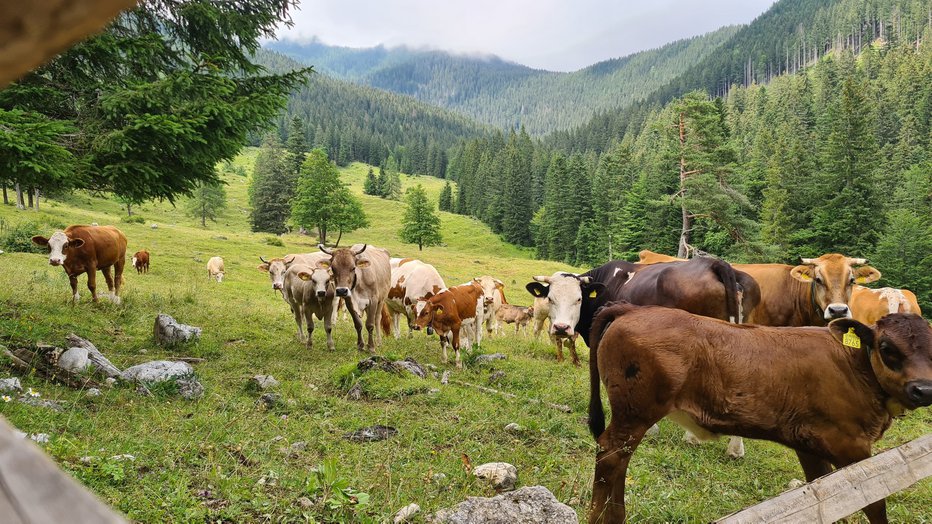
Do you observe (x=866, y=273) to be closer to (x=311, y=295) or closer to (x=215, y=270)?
(x=311, y=295)

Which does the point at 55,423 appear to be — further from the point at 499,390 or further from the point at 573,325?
the point at 573,325

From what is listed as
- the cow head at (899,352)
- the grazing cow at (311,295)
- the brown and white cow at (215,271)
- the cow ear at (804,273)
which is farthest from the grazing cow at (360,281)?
the brown and white cow at (215,271)

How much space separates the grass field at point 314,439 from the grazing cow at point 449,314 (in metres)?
0.65

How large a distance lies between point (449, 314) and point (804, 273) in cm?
697

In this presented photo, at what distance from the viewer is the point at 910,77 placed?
9231 cm

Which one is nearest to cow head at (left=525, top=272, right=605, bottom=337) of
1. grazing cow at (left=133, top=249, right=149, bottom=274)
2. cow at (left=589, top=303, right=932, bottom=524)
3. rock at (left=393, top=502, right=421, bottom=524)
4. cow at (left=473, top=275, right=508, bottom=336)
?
cow at (left=589, top=303, right=932, bottom=524)

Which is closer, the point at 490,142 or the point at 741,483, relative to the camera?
the point at 741,483

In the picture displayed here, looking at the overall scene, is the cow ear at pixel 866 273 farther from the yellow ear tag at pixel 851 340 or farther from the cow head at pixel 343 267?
the cow head at pixel 343 267

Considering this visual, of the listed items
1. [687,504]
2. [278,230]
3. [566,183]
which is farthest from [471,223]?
[687,504]

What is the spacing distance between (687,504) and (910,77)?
402 ft

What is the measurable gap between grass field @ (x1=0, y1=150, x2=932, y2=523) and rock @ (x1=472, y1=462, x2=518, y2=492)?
0.41ft

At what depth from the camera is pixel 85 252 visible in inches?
472

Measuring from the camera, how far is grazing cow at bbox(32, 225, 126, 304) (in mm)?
11594

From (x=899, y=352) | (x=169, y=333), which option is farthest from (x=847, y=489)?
(x=169, y=333)
